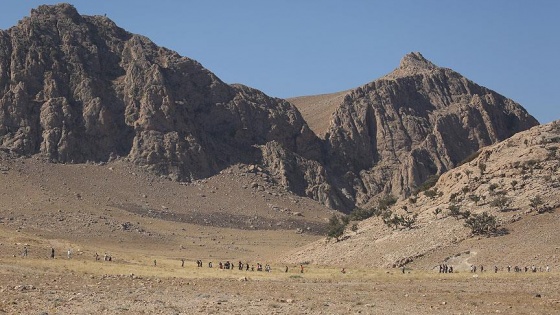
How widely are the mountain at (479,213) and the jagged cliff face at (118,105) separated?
68.4 meters

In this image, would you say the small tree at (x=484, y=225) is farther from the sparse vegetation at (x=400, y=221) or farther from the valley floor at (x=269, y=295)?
the valley floor at (x=269, y=295)

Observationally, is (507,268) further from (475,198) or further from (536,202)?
(475,198)

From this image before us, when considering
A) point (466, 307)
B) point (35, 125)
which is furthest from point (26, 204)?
point (466, 307)

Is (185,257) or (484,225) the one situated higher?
(484,225)

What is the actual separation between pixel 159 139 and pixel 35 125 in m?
22.2

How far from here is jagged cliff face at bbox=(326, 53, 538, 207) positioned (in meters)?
162

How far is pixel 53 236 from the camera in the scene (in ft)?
312

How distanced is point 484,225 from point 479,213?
3.79 m

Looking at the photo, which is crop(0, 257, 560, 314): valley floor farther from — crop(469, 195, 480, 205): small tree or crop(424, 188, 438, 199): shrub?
crop(424, 188, 438, 199): shrub

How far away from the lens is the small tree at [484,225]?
58938 mm

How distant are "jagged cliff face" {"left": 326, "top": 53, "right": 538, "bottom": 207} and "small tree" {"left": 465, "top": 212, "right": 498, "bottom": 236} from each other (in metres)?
92.1

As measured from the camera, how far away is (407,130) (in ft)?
576

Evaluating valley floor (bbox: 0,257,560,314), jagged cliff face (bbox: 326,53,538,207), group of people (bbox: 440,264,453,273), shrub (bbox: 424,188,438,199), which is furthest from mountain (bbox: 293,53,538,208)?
valley floor (bbox: 0,257,560,314)

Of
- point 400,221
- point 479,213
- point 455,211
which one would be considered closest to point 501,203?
point 479,213
